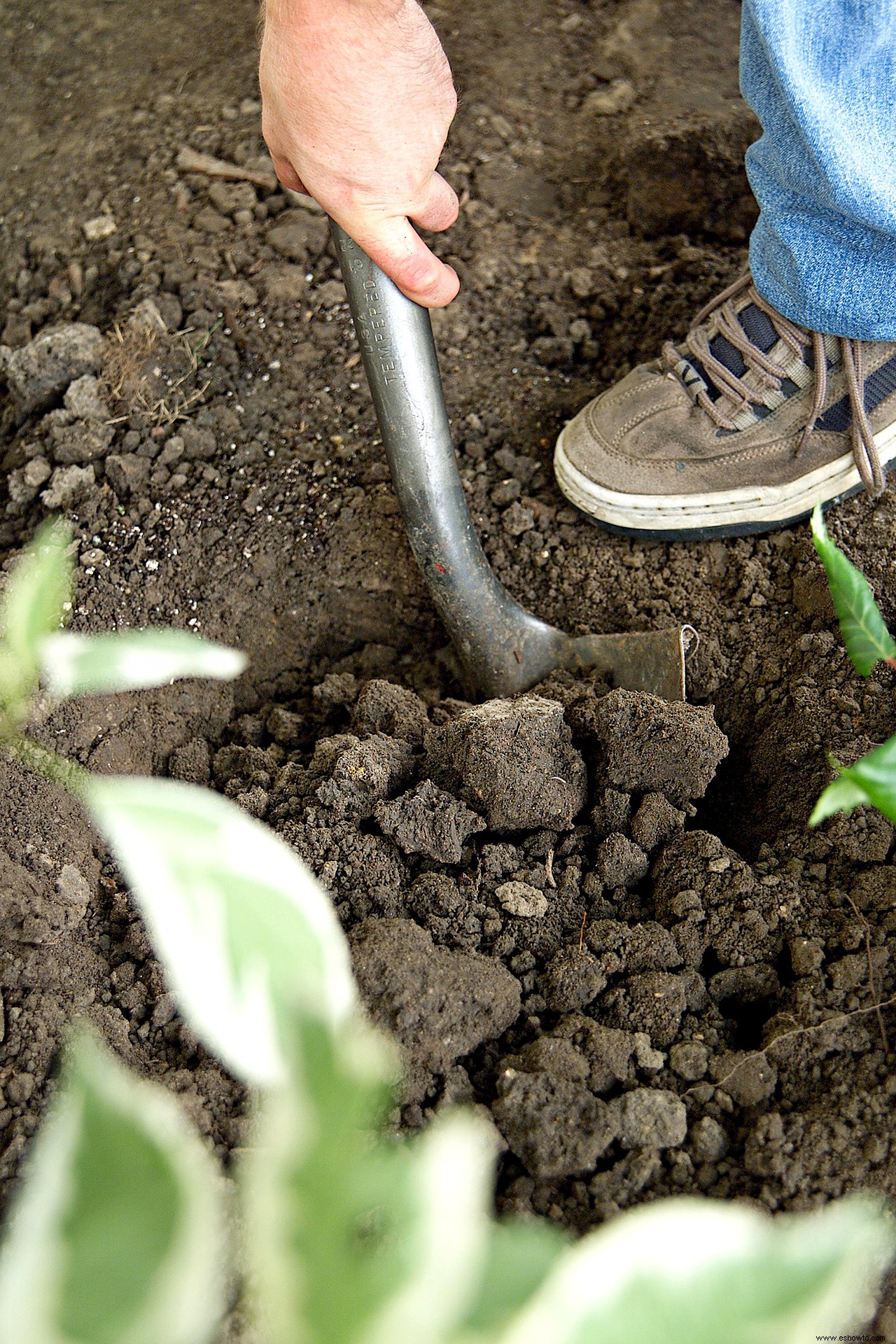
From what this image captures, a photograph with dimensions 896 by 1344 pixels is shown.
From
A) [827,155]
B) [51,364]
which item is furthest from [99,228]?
[827,155]

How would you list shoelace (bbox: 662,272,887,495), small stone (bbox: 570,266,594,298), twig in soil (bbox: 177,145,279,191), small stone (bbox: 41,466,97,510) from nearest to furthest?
shoelace (bbox: 662,272,887,495), small stone (bbox: 41,466,97,510), small stone (bbox: 570,266,594,298), twig in soil (bbox: 177,145,279,191)

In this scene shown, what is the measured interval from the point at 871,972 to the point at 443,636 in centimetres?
87

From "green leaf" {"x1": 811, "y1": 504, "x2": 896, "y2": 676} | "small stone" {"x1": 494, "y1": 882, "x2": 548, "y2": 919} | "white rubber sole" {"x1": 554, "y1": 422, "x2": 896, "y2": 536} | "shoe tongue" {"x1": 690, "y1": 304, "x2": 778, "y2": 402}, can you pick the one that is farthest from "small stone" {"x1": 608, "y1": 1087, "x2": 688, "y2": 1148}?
"shoe tongue" {"x1": 690, "y1": 304, "x2": 778, "y2": 402}

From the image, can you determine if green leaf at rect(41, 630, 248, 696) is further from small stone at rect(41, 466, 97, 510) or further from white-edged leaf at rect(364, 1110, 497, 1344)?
small stone at rect(41, 466, 97, 510)

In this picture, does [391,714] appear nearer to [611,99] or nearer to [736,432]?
[736,432]

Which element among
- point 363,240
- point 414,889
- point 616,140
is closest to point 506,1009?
point 414,889

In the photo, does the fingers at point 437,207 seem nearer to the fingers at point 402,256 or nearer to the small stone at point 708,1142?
the fingers at point 402,256

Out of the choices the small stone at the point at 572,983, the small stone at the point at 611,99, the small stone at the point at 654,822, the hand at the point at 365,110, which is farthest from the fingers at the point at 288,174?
the small stone at the point at 611,99

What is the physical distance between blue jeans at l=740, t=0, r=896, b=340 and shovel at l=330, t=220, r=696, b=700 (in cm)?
56

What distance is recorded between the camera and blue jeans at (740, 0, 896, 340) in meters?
1.40

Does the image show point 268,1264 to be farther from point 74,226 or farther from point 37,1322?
point 74,226

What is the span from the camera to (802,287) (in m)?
1.55

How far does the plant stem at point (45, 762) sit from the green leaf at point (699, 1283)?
1.04m

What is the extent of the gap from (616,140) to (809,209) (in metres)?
1.01
